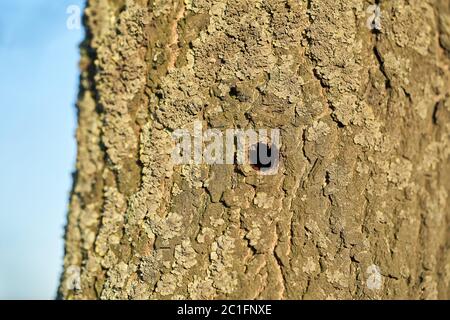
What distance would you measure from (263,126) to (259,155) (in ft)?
0.25

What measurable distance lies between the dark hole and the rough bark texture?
30 mm

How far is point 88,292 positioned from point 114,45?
69 centimetres

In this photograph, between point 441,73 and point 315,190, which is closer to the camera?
point 315,190

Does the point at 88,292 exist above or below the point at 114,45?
below

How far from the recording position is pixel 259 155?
130cm

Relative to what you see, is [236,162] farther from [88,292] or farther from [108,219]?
[88,292]

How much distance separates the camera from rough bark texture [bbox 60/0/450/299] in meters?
1.28

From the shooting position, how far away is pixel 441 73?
Result: 1.43 m

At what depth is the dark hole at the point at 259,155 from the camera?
129cm

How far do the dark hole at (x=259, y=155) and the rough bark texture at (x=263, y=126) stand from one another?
0.03 m

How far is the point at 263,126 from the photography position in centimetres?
129

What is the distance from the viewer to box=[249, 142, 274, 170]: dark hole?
1.29 metres
